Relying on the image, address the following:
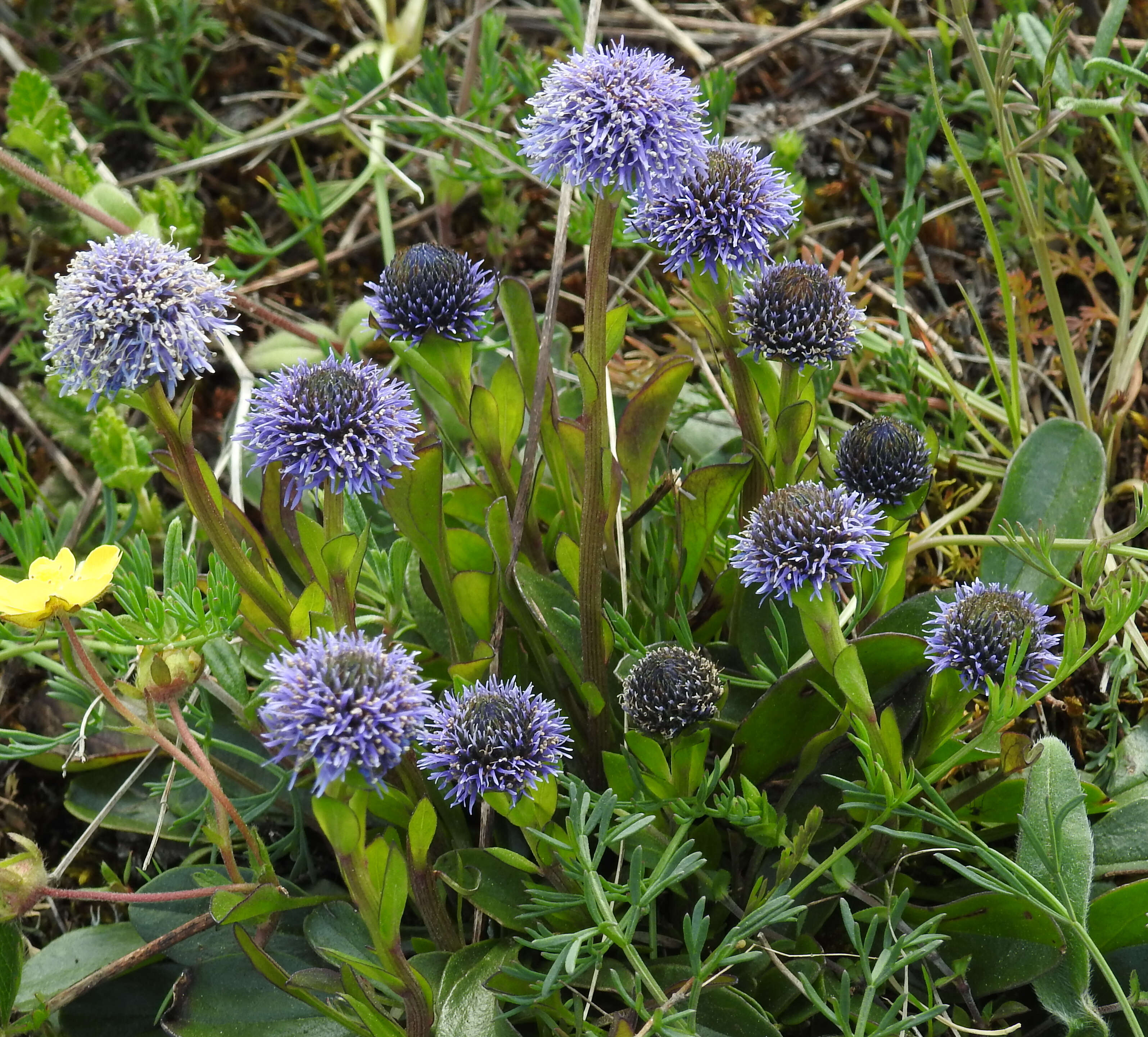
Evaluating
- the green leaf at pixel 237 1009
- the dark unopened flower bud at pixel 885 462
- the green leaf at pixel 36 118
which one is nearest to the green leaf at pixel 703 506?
the dark unopened flower bud at pixel 885 462

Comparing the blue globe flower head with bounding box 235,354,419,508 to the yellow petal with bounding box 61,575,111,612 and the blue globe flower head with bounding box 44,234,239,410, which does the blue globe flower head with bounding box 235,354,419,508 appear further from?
the yellow petal with bounding box 61,575,111,612

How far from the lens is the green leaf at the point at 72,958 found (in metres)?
1.77

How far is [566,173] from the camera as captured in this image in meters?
1.33

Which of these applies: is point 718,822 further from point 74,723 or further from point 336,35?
point 336,35

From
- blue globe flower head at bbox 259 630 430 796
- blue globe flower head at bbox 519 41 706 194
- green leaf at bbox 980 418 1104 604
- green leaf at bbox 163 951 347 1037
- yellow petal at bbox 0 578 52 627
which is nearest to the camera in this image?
blue globe flower head at bbox 259 630 430 796

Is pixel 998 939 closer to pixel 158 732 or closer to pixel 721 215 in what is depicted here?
pixel 721 215

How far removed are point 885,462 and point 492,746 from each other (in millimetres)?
671

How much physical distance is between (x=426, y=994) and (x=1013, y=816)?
895mm

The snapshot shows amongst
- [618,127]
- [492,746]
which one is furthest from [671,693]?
[618,127]

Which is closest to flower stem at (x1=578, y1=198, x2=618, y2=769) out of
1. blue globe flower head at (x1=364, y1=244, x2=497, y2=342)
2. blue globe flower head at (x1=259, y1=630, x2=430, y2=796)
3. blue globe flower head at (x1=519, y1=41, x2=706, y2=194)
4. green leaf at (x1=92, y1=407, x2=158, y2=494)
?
blue globe flower head at (x1=519, y1=41, x2=706, y2=194)

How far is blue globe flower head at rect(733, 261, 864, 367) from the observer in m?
1.58

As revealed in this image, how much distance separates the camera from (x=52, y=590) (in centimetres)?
143

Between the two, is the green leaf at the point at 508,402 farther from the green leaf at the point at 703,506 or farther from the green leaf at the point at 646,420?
the green leaf at the point at 703,506

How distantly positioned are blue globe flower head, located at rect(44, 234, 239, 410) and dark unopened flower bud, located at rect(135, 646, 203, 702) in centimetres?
36
